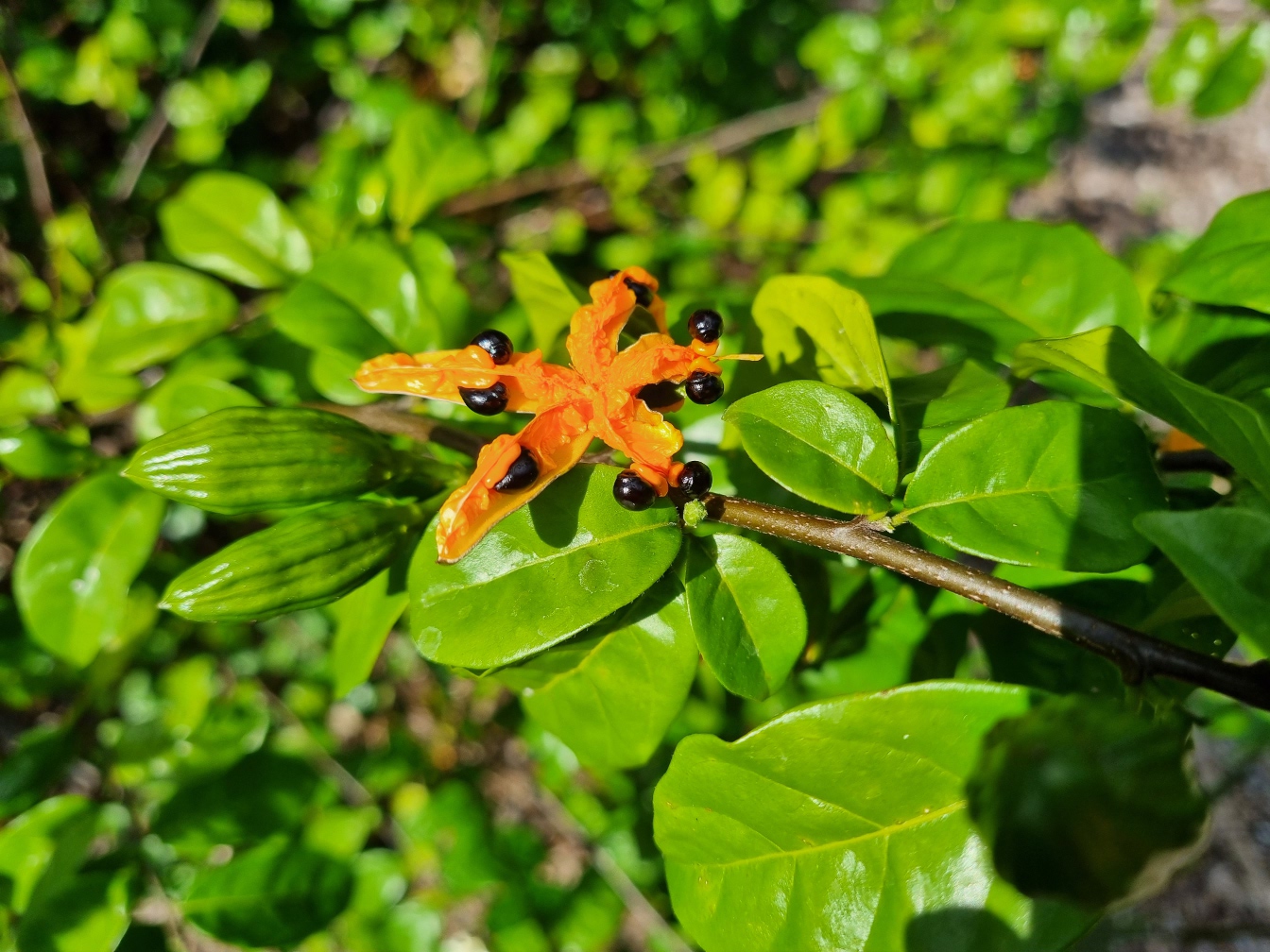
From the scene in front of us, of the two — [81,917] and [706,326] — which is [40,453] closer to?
[81,917]

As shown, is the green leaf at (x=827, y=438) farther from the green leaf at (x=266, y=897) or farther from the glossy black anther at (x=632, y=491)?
the green leaf at (x=266, y=897)

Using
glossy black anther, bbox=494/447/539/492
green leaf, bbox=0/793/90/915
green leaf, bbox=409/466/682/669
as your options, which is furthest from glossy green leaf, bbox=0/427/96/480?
glossy black anther, bbox=494/447/539/492

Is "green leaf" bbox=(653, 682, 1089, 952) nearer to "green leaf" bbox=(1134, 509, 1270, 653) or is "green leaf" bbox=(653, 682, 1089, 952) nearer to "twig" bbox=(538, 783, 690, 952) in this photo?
"green leaf" bbox=(1134, 509, 1270, 653)

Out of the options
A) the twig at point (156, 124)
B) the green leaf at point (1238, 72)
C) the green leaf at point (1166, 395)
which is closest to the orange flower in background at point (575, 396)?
the green leaf at point (1166, 395)

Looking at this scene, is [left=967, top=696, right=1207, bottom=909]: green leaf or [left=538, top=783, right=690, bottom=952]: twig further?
[left=538, top=783, right=690, bottom=952]: twig

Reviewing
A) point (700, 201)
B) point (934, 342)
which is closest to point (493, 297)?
point (700, 201)

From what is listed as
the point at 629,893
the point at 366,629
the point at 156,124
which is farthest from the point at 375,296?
the point at 629,893
